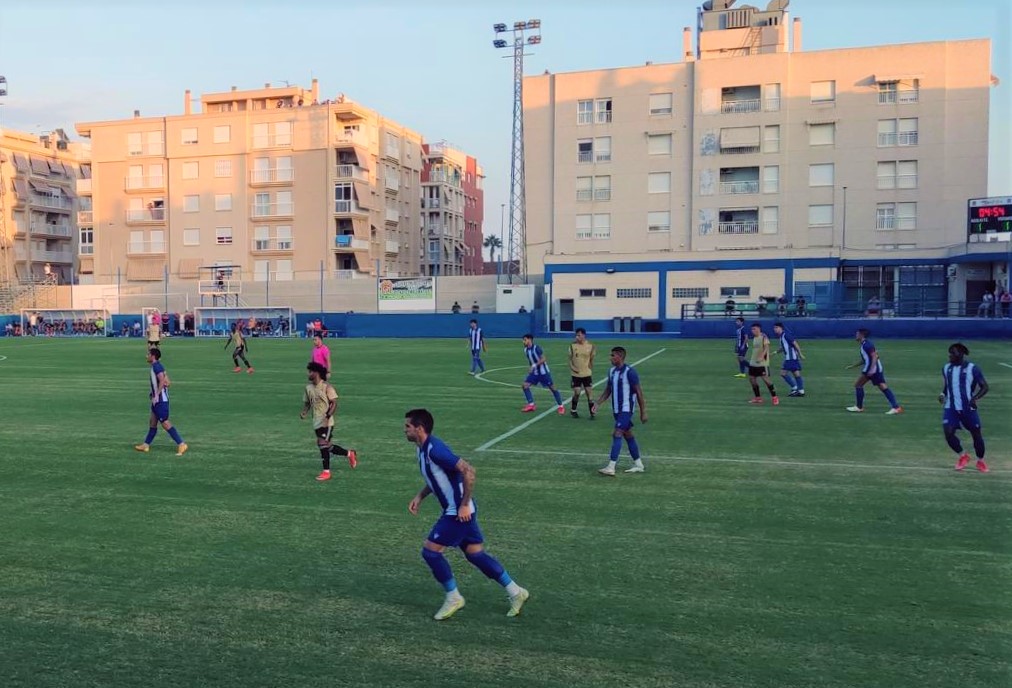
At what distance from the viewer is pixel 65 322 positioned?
66.7 meters

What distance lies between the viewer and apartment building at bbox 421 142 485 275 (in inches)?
3814

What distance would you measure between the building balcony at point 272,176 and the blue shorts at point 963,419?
225 feet

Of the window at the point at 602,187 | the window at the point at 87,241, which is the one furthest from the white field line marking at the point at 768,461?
the window at the point at 87,241

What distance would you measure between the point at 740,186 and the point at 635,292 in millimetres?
11630

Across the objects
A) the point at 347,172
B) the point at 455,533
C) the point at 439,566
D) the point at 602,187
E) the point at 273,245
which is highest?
the point at 347,172

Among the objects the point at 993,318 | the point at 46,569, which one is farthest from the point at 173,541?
the point at 993,318

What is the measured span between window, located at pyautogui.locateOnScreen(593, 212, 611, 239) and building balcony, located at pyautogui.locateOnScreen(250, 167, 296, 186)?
92.7 ft

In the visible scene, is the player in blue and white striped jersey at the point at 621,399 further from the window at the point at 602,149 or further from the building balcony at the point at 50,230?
the building balcony at the point at 50,230

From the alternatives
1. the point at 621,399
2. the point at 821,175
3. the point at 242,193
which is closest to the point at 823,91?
the point at 821,175

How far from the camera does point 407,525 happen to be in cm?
977

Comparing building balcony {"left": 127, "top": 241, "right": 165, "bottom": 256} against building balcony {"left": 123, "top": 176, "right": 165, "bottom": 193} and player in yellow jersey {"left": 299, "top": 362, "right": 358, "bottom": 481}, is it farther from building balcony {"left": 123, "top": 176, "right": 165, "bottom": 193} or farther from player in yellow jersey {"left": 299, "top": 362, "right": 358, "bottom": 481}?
player in yellow jersey {"left": 299, "top": 362, "right": 358, "bottom": 481}

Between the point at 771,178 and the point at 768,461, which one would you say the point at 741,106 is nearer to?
the point at 771,178

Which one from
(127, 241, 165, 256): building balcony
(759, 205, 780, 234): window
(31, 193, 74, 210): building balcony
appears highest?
(31, 193, 74, 210): building balcony

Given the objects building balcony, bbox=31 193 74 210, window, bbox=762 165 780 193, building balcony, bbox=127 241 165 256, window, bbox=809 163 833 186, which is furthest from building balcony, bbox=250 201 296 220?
window, bbox=809 163 833 186
